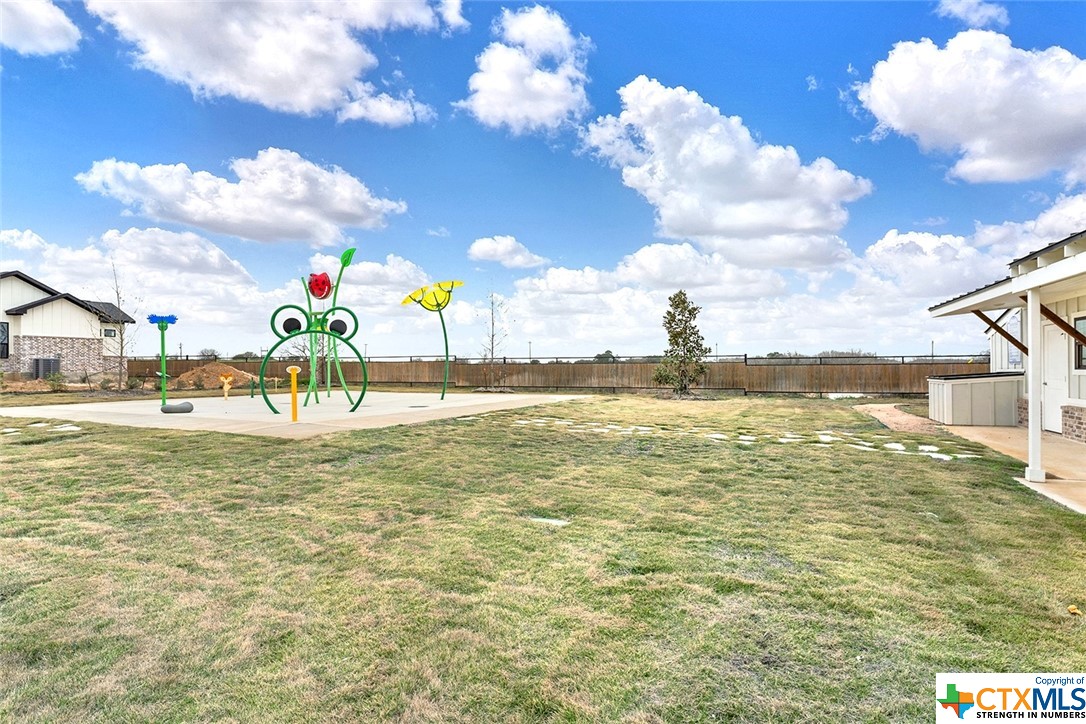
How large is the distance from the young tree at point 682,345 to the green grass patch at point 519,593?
10.6 metres

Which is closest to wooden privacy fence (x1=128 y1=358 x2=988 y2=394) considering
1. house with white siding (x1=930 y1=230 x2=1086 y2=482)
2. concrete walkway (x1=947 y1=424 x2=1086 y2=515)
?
house with white siding (x1=930 y1=230 x2=1086 y2=482)

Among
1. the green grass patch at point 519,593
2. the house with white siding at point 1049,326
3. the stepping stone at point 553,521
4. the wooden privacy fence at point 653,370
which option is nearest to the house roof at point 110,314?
the wooden privacy fence at point 653,370

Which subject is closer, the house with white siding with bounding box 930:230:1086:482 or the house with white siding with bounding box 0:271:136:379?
the house with white siding with bounding box 930:230:1086:482

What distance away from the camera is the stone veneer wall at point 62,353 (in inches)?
779

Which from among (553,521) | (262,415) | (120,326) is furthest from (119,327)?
(553,521)

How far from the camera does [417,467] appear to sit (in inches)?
207

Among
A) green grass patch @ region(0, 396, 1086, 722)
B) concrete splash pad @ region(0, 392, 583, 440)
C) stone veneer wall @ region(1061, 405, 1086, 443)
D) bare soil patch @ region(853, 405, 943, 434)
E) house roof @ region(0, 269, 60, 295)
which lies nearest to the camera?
green grass patch @ region(0, 396, 1086, 722)

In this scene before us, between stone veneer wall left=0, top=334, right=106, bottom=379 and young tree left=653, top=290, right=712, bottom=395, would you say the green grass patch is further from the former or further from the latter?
stone veneer wall left=0, top=334, right=106, bottom=379

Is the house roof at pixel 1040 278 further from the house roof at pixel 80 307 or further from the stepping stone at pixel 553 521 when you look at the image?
the house roof at pixel 80 307

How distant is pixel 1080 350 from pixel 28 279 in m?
31.0

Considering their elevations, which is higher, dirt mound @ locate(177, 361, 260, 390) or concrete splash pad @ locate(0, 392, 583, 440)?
dirt mound @ locate(177, 361, 260, 390)

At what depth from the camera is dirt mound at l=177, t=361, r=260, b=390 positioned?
20656 millimetres

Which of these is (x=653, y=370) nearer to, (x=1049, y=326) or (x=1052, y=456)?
(x=1049, y=326)

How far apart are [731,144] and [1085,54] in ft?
19.0
